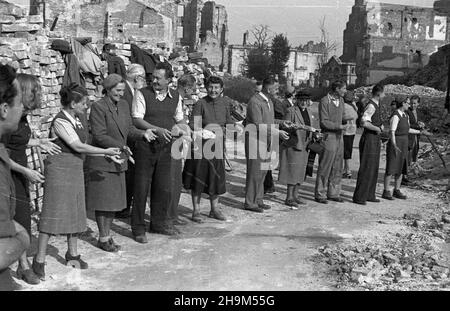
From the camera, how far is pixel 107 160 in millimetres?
5457

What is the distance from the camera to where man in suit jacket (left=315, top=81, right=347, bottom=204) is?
830 centimetres

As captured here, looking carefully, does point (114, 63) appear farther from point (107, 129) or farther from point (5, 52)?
point (107, 129)

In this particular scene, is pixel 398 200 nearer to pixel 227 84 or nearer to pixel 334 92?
pixel 334 92

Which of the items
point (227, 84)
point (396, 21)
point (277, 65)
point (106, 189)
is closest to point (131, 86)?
point (106, 189)

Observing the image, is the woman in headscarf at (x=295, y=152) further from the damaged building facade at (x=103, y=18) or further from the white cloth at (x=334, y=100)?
the damaged building facade at (x=103, y=18)

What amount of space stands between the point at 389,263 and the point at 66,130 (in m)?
3.38

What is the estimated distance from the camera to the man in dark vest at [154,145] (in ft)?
19.8

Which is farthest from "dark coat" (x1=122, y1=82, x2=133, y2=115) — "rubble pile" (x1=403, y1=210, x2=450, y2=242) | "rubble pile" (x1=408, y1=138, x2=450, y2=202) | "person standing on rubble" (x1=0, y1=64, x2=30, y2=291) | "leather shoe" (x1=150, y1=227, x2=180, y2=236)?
"rubble pile" (x1=408, y1=138, x2=450, y2=202)

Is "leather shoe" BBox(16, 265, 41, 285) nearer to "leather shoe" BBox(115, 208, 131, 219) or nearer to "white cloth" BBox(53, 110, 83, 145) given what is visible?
"white cloth" BBox(53, 110, 83, 145)

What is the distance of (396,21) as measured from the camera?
52688mm

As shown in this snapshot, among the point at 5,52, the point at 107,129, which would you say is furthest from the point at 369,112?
the point at 5,52

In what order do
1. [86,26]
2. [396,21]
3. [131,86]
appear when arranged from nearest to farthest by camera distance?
[131,86] → [86,26] → [396,21]

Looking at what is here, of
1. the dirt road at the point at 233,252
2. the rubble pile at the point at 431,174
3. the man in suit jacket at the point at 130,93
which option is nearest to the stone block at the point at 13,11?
the man in suit jacket at the point at 130,93
